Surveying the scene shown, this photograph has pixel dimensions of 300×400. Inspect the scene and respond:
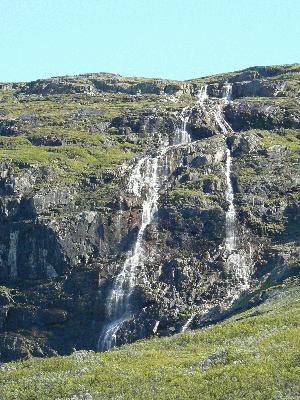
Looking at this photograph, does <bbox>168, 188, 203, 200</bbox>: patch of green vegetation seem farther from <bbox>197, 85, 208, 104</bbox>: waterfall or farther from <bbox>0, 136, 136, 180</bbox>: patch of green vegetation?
<bbox>197, 85, 208, 104</bbox>: waterfall

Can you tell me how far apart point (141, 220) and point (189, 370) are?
40467mm

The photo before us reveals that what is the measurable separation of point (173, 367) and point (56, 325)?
3246 cm

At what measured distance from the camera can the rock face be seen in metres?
80.9

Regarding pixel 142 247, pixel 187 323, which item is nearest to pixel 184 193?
pixel 142 247

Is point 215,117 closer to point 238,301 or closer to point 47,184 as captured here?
point 47,184

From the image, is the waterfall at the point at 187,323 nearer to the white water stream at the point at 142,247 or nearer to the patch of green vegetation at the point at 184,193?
the white water stream at the point at 142,247

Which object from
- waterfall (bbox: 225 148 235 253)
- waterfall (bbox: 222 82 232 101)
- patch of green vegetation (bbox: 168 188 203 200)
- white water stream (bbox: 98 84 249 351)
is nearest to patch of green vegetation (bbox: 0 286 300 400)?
white water stream (bbox: 98 84 249 351)

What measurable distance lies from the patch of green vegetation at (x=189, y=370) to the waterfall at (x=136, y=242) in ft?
63.1

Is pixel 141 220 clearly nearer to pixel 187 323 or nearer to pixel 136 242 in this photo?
pixel 136 242

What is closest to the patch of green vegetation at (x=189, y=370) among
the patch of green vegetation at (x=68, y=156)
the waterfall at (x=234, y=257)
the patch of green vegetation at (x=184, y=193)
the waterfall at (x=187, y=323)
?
the waterfall at (x=187, y=323)

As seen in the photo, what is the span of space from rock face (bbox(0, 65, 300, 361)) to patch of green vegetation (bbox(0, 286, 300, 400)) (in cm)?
1772

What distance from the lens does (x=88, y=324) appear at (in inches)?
3191

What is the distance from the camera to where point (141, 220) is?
8956 centimetres

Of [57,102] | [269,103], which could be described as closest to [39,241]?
[269,103]
